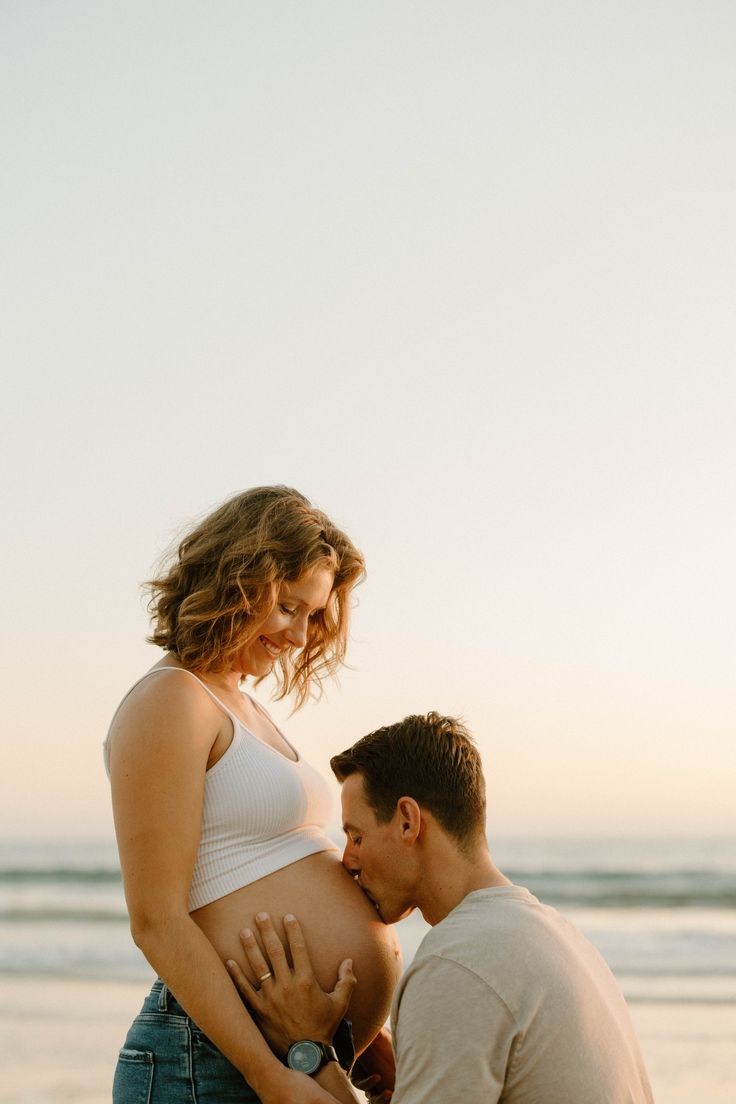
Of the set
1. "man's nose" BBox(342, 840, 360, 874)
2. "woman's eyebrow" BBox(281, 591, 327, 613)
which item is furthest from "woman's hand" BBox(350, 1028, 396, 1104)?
"woman's eyebrow" BBox(281, 591, 327, 613)

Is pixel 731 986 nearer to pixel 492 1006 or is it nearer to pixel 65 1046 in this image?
pixel 65 1046

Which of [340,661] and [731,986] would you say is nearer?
[340,661]

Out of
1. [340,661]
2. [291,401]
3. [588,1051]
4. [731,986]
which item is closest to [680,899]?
[731,986]

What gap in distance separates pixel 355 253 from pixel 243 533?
5.14 meters

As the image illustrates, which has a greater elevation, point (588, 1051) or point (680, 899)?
point (588, 1051)

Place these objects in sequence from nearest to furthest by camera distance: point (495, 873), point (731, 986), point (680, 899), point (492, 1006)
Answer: point (492, 1006) < point (495, 873) < point (731, 986) < point (680, 899)

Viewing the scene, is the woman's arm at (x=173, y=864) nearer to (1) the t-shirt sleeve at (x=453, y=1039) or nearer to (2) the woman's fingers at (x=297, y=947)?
(2) the woman's fingers at (x=297, y=947)

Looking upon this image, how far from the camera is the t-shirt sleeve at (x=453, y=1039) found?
196cm

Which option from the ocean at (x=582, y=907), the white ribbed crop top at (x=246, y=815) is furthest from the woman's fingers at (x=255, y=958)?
the ocean at (x=582, y=907)

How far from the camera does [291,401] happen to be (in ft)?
26.6

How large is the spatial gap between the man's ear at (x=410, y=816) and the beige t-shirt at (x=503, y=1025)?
32 centimetres

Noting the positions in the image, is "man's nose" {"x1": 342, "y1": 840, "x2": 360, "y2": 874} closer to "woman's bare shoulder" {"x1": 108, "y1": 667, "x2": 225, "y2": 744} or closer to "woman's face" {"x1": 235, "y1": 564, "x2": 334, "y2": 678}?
"woman's bare shoulder" {"x1": 108, "y1": 667, "x2": 225, "y2": 744}

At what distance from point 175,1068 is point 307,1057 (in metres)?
0.27

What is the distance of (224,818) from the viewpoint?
252cm
